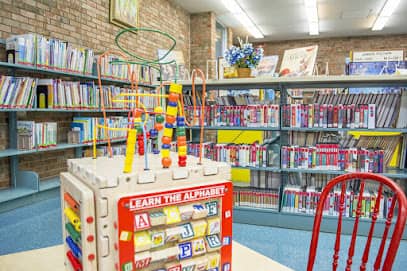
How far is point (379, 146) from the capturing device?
3193 millimetres

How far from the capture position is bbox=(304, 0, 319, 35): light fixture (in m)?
7.80

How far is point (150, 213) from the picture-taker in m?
0.81

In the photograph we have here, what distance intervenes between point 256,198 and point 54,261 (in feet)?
7.81

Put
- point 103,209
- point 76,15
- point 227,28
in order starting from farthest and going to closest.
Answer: point 227,28
point 76,15
point 103,209

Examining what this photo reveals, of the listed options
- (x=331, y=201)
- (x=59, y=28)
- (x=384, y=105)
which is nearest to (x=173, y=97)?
(x=331, y=201)

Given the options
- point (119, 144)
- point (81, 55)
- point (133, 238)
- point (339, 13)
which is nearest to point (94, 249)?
point (133, 238)

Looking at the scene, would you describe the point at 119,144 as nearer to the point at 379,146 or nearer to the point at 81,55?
the point at 81,55

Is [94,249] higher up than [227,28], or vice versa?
[227,28]

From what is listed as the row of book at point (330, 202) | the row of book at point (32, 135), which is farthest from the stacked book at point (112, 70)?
the row of book at point (330, 202)

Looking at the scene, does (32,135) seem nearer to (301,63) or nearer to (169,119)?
(301,63)

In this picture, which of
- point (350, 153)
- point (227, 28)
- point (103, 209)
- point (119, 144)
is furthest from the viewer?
point (227, 28)

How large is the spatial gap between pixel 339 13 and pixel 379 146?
21.1 feet

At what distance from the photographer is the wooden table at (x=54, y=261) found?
113 centimetres

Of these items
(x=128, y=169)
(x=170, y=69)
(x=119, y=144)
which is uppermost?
(x=170, y=69)
